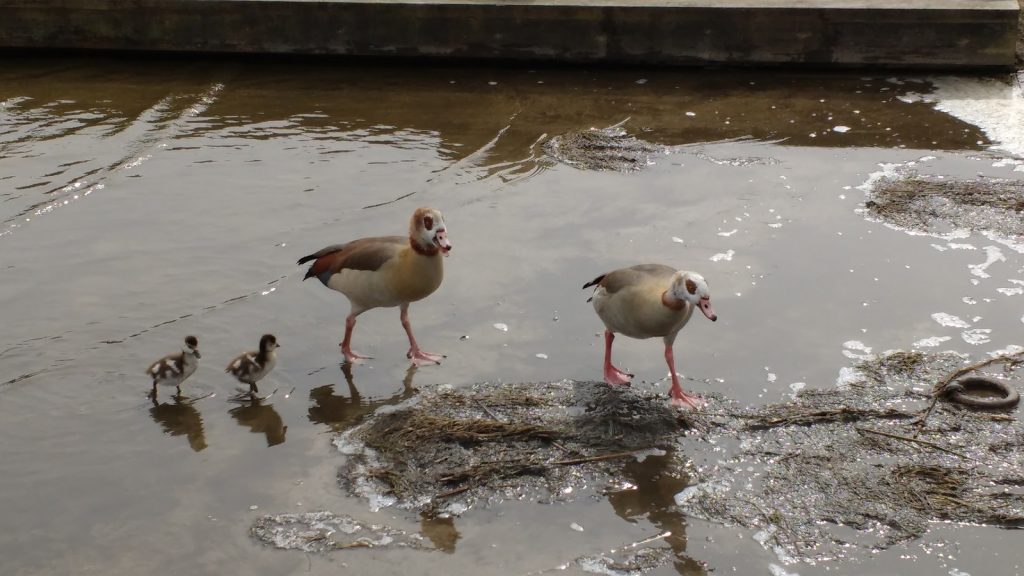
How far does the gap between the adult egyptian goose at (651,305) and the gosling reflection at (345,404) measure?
1371 millimetres

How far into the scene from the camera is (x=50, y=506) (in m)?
6.17

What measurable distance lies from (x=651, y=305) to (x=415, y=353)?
1.85m

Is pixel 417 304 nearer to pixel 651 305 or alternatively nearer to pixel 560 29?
pixel 651 305

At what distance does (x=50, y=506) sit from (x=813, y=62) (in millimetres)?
10772

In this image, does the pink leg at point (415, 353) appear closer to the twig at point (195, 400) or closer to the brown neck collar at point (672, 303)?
the twig at point (195, 400)

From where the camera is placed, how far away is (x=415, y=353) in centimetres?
773

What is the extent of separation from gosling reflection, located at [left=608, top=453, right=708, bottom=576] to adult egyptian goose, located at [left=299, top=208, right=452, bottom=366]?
193 cm

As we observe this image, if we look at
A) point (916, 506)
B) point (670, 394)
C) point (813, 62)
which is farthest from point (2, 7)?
point (916, 506)

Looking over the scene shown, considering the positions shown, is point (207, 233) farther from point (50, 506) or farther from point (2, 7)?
point (2, 7)

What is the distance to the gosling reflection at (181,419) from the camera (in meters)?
6.87

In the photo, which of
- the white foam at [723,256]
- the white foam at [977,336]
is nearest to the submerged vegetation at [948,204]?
the white foam at [723,256]

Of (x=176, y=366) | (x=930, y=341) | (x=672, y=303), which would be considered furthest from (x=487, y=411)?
(x=930, y=341)

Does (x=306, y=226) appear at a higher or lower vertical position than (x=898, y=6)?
lower

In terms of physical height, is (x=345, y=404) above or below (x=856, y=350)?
below
